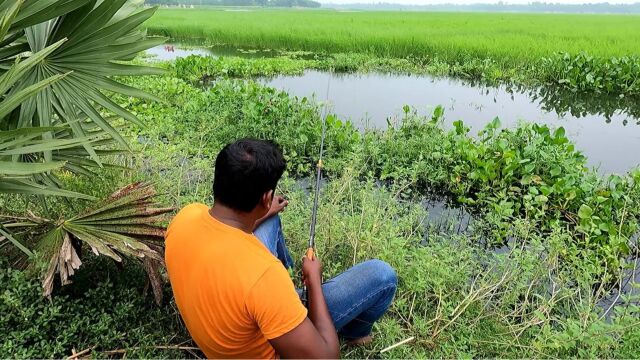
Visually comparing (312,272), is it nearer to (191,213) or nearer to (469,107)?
(191,213)

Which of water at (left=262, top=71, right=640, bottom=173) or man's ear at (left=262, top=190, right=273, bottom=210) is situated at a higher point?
man's ear at (left=262, top=190, right=273, bottom=210)

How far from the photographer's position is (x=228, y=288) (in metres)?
1.46

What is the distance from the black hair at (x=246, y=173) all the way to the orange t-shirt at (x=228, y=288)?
96 millimetres

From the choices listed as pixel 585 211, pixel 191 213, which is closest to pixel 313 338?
pixel 191 213

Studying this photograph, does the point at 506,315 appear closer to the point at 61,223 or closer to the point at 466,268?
the point at 466,268

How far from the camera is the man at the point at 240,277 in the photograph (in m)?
1.45

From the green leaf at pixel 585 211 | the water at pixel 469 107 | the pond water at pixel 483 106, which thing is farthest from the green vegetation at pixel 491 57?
the green leaf at pixel 585 211

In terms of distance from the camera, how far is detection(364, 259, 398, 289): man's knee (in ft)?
7.23

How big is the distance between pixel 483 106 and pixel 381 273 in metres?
7.50

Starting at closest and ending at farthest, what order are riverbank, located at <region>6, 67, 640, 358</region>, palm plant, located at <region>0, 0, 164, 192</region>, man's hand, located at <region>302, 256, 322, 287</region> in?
man's hand, located at <region>302, 256, 322, 287</region>
palm plant, located at <region>0, 0, 164, 192</region>
riverbank, located at <region>6, 67, 640, 358</region>

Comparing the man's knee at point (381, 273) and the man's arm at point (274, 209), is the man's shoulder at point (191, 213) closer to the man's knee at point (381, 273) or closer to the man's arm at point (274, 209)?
the man's arm at point (274, 209)

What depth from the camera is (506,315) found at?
2.73 m

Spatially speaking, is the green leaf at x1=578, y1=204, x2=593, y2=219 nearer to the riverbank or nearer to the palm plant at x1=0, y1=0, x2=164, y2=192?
the riverbank

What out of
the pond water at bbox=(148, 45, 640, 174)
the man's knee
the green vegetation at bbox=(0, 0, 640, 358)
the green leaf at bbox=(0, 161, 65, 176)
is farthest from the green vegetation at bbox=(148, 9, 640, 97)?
the green leaf at bbox=(0, 161, 65, 176)
